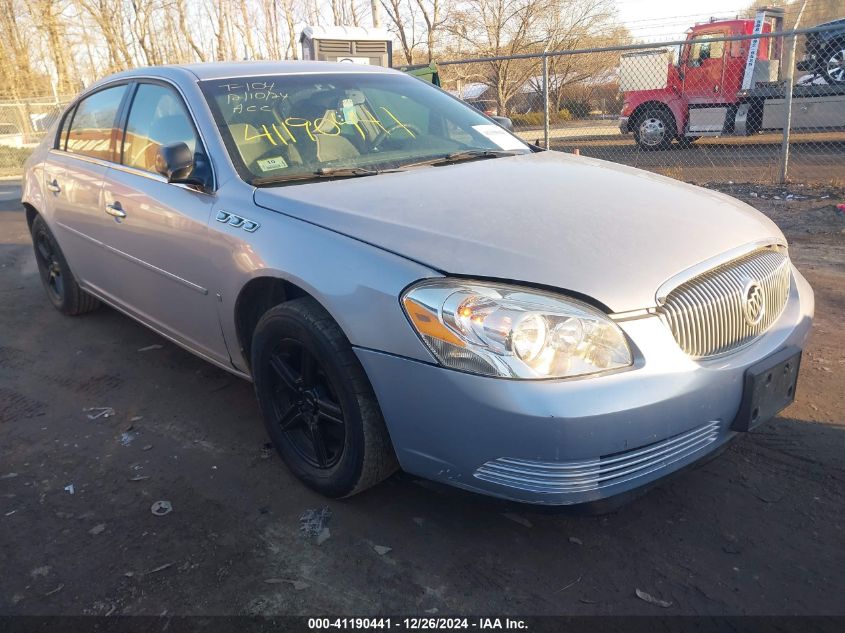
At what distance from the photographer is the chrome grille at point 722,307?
2.14 m

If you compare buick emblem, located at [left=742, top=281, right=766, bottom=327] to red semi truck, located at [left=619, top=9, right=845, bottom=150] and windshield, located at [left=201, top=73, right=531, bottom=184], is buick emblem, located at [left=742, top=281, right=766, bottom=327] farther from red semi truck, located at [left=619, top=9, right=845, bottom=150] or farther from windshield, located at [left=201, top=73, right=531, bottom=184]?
red semi truck, located at [left=619, top=9, right=845, bottom=150]

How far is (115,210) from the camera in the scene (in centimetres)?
367

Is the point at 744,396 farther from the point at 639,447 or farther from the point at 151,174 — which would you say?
the point at 151,174

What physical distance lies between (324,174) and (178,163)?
623mm

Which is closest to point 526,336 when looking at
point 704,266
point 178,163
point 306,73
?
point 704,266

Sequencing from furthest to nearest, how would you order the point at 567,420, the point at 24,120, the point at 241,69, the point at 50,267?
1. the point at 24,120
2. the point at 50,267
3. the point at 241,69
4. the point at 567,420

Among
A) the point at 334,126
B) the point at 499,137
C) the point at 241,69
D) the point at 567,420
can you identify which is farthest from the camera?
the point at 499,137

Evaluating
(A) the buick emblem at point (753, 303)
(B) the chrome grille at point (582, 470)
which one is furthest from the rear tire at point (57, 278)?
(A) the buick emblem at point (753, 303)

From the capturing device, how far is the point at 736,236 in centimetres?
251

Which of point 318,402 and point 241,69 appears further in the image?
point 241,69

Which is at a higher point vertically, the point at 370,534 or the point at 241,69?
the point at 241,69

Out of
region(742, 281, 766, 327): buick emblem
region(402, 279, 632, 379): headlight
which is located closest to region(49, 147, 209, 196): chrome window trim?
region(402, 279, 632, 379): headlight

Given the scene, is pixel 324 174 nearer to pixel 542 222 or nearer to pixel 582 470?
pixel 542 222

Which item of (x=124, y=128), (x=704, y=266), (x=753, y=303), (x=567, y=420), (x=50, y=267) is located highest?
(x=124, y=128)
